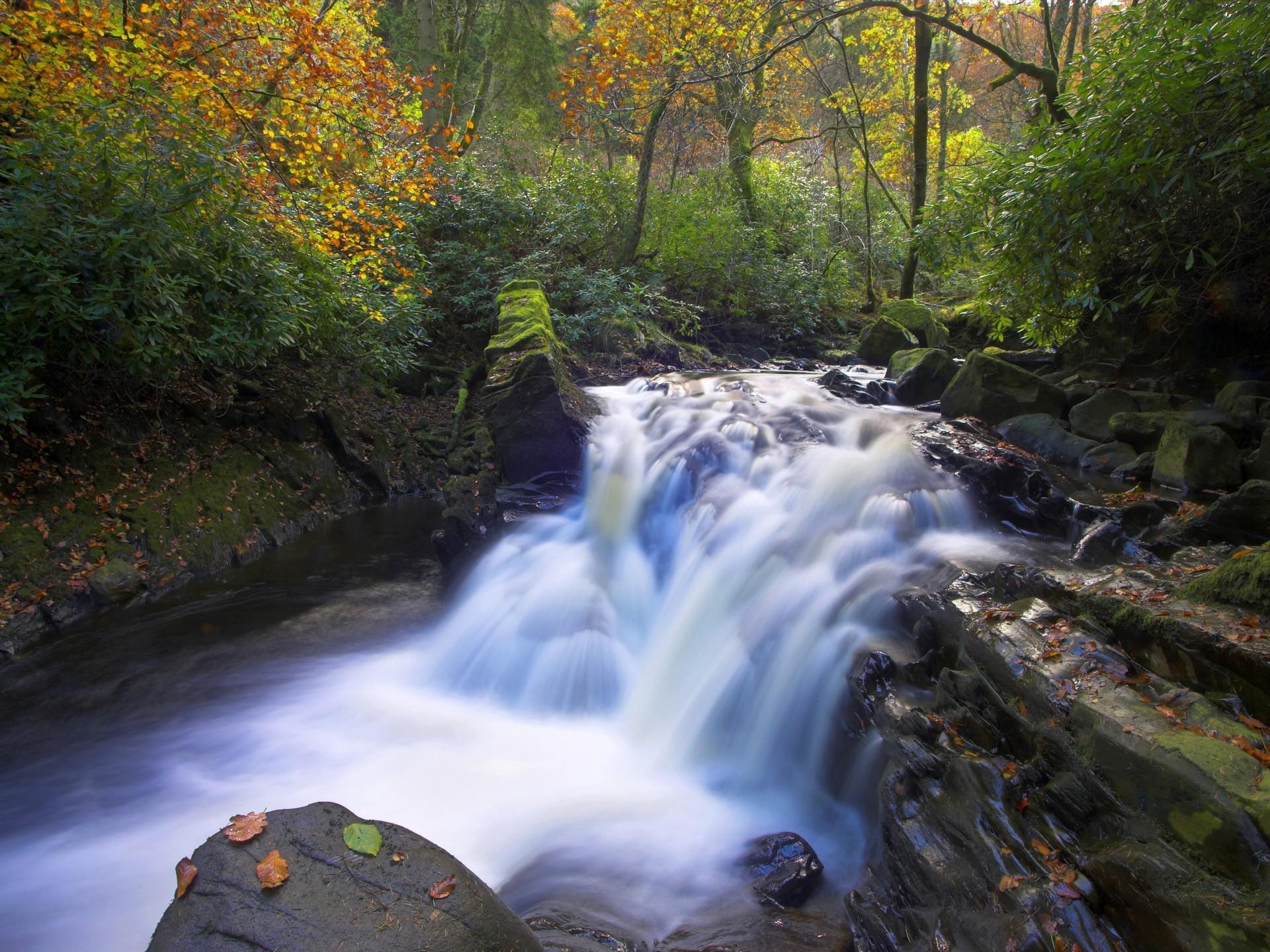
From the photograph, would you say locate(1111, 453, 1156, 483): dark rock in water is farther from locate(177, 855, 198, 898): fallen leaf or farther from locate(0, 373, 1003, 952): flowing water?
locate(177, 855, 198, 898): fallen leaf

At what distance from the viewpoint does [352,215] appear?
9625mm

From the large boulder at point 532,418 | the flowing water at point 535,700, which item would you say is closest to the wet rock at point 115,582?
the flowing water at point 535,700

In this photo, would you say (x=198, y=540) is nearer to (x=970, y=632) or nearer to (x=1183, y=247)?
(x=970, y=632)

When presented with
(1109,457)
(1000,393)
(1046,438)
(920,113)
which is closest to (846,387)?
(1000,393)

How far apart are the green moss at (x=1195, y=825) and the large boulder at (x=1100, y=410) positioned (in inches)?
226

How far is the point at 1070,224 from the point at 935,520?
2.76 m

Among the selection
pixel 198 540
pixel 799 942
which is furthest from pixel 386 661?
pixel 799 942

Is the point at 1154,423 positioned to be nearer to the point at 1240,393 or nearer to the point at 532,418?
the point at 1240,393

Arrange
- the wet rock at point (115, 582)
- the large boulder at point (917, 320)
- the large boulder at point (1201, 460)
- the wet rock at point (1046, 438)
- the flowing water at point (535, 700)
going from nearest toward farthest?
the flowing water at point (535, 700) → the large boulder at point (1201, 460) → the wet rock at point (115, 582) → the wet rock at point (1046, 438) → the large boulder at point (917, 320)

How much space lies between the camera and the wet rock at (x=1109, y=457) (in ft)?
22.1

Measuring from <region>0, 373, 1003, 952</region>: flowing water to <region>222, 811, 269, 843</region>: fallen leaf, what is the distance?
4.80 feet

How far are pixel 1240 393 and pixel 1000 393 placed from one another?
2.15 meters

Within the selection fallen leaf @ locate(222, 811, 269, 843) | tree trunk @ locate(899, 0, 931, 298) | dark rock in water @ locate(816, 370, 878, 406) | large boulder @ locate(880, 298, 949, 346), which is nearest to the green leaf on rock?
fallen leaf @ locate(222, 811, 269, 843)

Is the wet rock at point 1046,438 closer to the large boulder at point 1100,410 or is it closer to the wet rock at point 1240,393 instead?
the large boulder at point 1100,410
